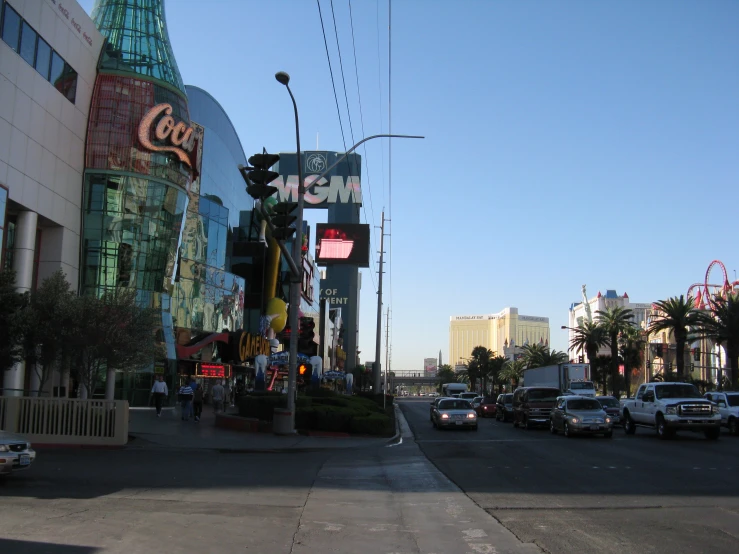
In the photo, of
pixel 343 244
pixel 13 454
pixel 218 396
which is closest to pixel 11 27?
pixel 218 396

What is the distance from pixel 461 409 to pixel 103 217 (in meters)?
19.8

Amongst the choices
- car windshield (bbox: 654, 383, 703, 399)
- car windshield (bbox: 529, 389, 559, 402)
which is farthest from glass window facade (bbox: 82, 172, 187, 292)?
car windshield (bbox: 654, 383, 703, 399)

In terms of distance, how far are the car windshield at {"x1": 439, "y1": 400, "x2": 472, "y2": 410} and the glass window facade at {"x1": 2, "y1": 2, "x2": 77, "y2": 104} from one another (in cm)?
2250

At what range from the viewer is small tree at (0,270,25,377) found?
786 inches

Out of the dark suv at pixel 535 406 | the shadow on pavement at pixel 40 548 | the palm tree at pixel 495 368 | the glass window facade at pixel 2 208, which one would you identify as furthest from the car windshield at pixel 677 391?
the palm tree at pixel 495 368

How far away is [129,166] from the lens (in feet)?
117

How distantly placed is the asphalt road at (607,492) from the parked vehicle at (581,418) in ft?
10.1

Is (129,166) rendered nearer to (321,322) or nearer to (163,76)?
(163,76)

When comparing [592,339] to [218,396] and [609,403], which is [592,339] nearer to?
[609,403]

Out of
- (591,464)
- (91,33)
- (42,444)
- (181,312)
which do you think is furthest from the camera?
(181,312)

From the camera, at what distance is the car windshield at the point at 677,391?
83.5 feet

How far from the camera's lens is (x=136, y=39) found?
3769 cm

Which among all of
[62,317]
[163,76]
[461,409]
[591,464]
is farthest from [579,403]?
[163,76]

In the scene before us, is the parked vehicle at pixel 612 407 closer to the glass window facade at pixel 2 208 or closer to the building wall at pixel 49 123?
the building wall at pixel 49 123
